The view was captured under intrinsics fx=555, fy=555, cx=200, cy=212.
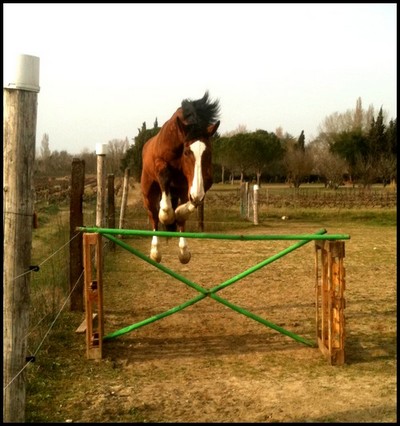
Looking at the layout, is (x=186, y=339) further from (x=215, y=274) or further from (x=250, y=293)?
(x=215, y=274)

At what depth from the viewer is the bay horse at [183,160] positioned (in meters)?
4.37

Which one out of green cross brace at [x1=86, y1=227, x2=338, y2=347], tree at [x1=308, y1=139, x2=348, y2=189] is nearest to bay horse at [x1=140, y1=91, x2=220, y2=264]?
green cross brace at [x1=86, y1=227, x2=338, y2=347]

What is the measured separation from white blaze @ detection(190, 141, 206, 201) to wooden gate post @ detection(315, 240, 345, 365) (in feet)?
5.90

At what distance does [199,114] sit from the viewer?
4.59 metres

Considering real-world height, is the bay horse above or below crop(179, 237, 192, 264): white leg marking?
above

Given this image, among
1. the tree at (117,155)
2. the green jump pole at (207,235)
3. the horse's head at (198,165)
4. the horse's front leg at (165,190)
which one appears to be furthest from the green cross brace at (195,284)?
the tree at (117,155)

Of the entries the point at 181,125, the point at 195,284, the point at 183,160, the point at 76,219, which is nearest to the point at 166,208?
the point at 183,160

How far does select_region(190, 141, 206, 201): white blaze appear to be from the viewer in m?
4.24

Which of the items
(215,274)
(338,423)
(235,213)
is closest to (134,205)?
(235,213)

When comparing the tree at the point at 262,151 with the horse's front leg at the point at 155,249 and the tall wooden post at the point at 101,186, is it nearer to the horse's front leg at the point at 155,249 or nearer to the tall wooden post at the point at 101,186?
the tall wooden post at the point at 101,186

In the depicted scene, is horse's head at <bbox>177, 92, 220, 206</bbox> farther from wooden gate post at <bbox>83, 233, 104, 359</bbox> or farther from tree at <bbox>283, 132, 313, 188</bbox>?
tree at <bbox>283, 132, 313, 188</bbox>

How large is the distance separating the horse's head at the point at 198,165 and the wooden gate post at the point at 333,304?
5.57 ft

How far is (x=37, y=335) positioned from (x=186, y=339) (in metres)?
1.61

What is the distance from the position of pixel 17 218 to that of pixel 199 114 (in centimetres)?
193
